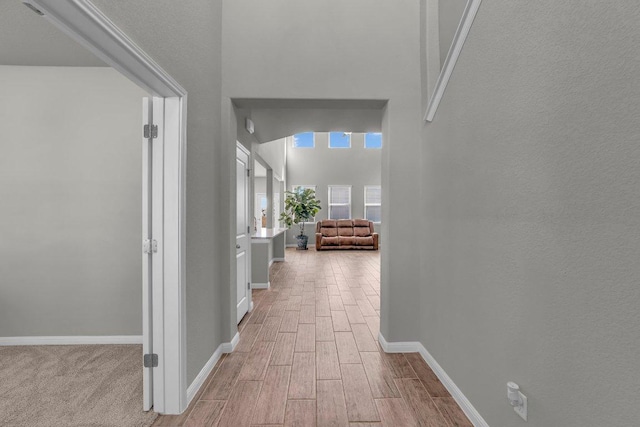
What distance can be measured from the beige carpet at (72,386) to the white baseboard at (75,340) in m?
0.05

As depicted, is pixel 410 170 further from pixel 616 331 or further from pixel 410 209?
pixel 616 331

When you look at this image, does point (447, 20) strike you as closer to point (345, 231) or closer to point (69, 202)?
point (69, 202)

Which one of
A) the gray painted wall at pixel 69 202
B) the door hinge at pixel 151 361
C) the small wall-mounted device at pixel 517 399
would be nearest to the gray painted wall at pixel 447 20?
the small wall-mounted device at pixel 517 399

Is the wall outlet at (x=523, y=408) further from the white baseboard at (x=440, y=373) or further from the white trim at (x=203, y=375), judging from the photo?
the white trim at (x=203, y=375)

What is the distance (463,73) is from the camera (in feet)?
6.31

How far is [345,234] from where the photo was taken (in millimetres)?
10430

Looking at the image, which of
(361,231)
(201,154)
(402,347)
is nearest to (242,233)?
(201,154)

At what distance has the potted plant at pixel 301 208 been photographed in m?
10.3

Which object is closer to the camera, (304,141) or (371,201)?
(304,141)

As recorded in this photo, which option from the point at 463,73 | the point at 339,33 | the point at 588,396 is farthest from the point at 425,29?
the point at 588,396

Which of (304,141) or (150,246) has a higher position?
(304,141)

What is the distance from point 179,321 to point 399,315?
5.78 feet

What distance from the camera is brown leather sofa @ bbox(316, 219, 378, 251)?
33.0ft

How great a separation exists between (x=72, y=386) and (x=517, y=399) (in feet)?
9.08
